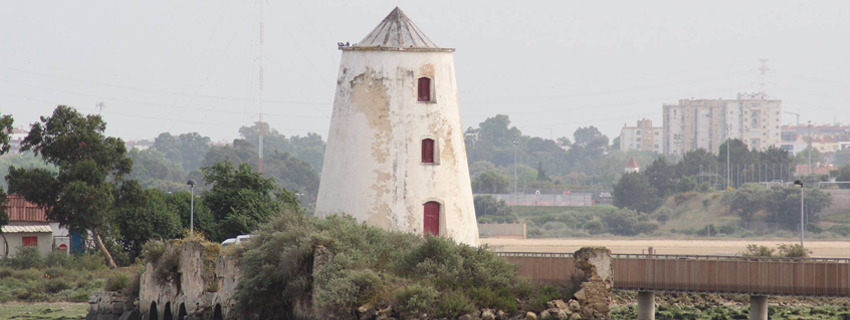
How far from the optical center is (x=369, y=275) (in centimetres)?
3997

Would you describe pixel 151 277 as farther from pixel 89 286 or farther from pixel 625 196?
pixel 625 196

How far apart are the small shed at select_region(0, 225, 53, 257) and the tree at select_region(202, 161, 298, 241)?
777 centimetres

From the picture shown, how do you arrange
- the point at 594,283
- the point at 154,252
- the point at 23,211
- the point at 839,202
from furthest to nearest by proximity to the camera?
the point at 839,202 < the point at 23,211 < the point at 154,252 < the point at 594,283

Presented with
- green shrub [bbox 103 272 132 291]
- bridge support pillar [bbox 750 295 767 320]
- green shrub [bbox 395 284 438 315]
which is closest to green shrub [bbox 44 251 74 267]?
green shrub [bbox 103 272 132 291]

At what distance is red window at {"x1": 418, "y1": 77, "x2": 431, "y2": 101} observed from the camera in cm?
4869

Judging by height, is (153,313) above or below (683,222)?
below

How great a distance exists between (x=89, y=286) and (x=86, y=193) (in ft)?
16.2

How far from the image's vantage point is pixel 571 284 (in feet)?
129

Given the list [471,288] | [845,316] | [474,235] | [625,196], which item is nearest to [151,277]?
[474,235]

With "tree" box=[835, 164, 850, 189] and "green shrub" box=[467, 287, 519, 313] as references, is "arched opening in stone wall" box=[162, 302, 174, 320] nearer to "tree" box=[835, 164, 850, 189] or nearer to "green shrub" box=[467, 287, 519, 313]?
"green shrub" box=[467, 287, 519, 313]

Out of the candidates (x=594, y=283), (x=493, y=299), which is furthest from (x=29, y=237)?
(x=594, y=283)

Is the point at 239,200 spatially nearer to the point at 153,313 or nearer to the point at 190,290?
the point at 153,313

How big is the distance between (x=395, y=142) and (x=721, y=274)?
11120 mm

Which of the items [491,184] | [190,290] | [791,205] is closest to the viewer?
[190,290]
